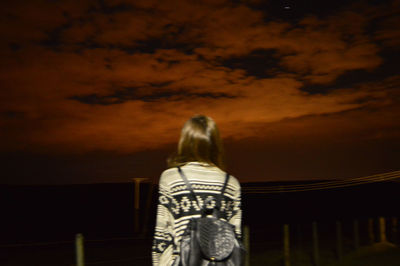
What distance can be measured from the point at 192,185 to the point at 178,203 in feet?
0.41

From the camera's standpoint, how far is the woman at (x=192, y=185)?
7.13 feet

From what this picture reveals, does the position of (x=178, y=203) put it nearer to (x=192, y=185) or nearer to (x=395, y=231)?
(x=192, y=185)

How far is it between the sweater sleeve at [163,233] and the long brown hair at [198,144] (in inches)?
7.1

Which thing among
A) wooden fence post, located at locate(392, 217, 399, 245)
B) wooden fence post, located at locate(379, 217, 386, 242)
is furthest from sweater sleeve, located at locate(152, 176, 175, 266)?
wooden fence post, located at locate(392, 217, 399, 245)

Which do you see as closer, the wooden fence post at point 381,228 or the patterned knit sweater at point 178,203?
the patterned knit sweater at point 178,203

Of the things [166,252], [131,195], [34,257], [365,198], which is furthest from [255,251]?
[131,195]

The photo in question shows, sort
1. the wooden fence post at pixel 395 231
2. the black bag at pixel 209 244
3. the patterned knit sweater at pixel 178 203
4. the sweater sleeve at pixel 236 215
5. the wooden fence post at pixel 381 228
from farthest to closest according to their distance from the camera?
the wooden fence post at pixel 395 231 → the wooden fence post at pixel 381 228 → the sweater sleeve at pixel 236 215 → the patterned knit sweater at pixel 178 203 → the black bag at pixel 209 244

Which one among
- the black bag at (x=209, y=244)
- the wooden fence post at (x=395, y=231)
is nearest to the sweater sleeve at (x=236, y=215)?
the black bag at (x=209, y=244)

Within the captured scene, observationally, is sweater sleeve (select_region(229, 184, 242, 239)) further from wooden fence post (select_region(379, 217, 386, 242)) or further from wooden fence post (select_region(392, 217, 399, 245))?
wooden fence post (select_region(392, 217, 399, 245))

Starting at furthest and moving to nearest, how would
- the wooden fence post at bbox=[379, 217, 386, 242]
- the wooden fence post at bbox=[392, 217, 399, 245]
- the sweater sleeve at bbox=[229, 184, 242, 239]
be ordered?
the wooden fence post at bbox=[392, 217, 399, 245]
the wooden fence post at bbox=[379, 217, 386, 242]
the sweater sleeve at bbox=[229, 184, 242, 239]

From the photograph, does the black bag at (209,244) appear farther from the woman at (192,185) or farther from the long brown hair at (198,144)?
the long brown hair at (198,144)

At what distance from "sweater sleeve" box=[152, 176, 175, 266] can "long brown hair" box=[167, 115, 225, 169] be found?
7.1 inches

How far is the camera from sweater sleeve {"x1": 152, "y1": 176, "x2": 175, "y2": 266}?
86.3 inches

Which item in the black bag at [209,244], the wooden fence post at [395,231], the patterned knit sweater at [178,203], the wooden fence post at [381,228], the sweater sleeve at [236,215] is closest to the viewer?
the black bag at [209,244]
